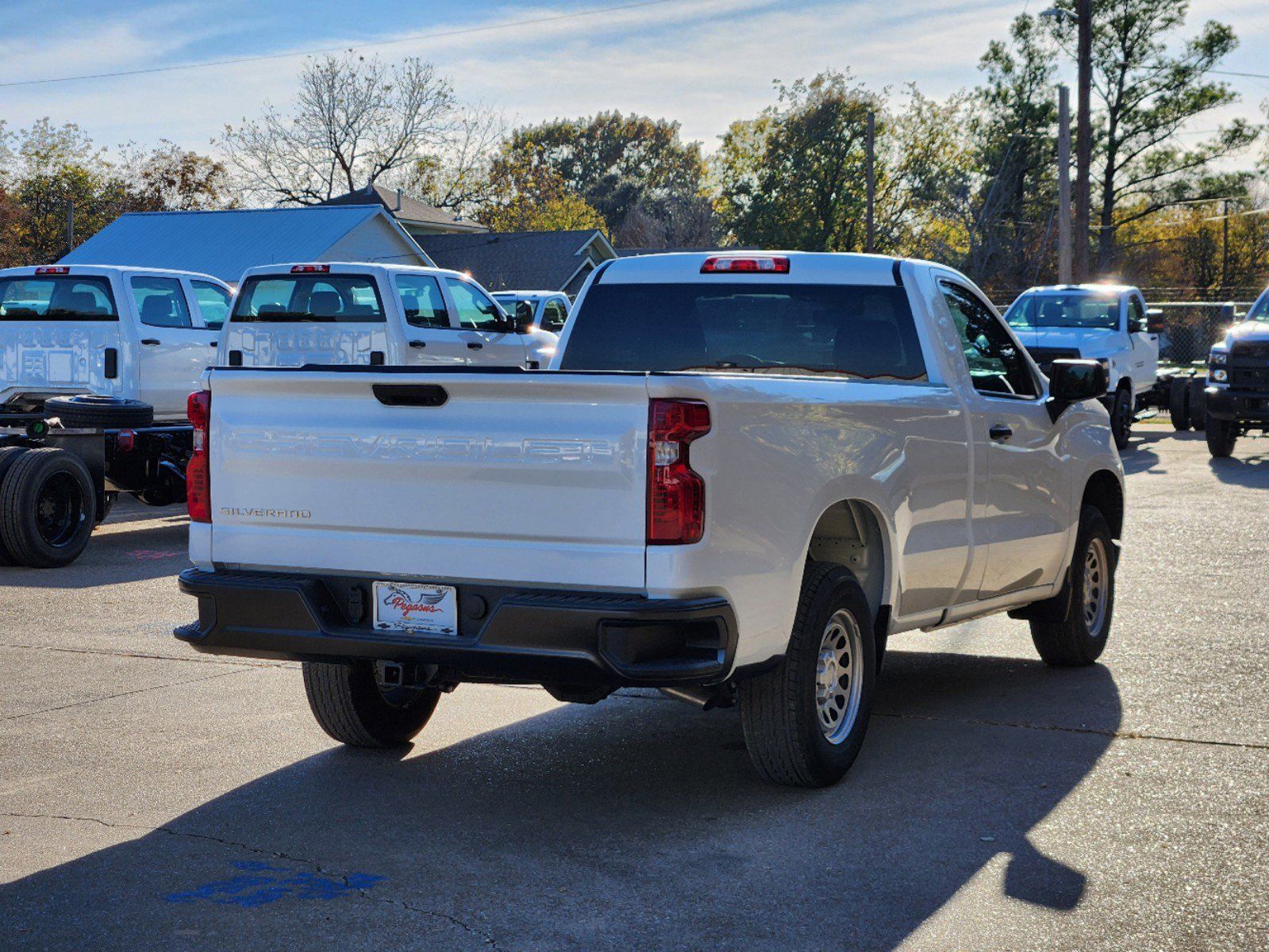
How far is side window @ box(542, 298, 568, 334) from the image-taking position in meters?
27.6

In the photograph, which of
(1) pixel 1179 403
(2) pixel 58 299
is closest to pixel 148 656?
(2) pixel 58 299

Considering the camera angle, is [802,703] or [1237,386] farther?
[1237,386]

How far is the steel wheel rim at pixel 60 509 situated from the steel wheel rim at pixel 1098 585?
7.90m

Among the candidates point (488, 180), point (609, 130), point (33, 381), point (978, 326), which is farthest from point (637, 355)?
point (609, 130)

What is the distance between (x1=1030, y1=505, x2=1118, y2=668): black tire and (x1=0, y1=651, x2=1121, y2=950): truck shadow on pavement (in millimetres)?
1102

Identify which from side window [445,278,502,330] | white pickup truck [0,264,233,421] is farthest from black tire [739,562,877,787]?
side window [445,278,502,330]

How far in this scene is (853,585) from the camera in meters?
5.77

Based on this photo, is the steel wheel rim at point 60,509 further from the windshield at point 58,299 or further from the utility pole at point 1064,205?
the utility pole at point 1064,205

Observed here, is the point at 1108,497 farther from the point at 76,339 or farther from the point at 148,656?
the point at 76,339

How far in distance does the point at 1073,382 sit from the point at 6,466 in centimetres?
822

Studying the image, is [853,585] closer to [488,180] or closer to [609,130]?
[488,180]

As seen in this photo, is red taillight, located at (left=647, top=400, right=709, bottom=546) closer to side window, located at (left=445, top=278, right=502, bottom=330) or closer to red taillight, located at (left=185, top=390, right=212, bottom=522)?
red taillight, located at (left=185, top=390, right=212, bottom=522)

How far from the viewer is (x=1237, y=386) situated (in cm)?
2055

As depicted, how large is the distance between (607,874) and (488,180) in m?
76.9
